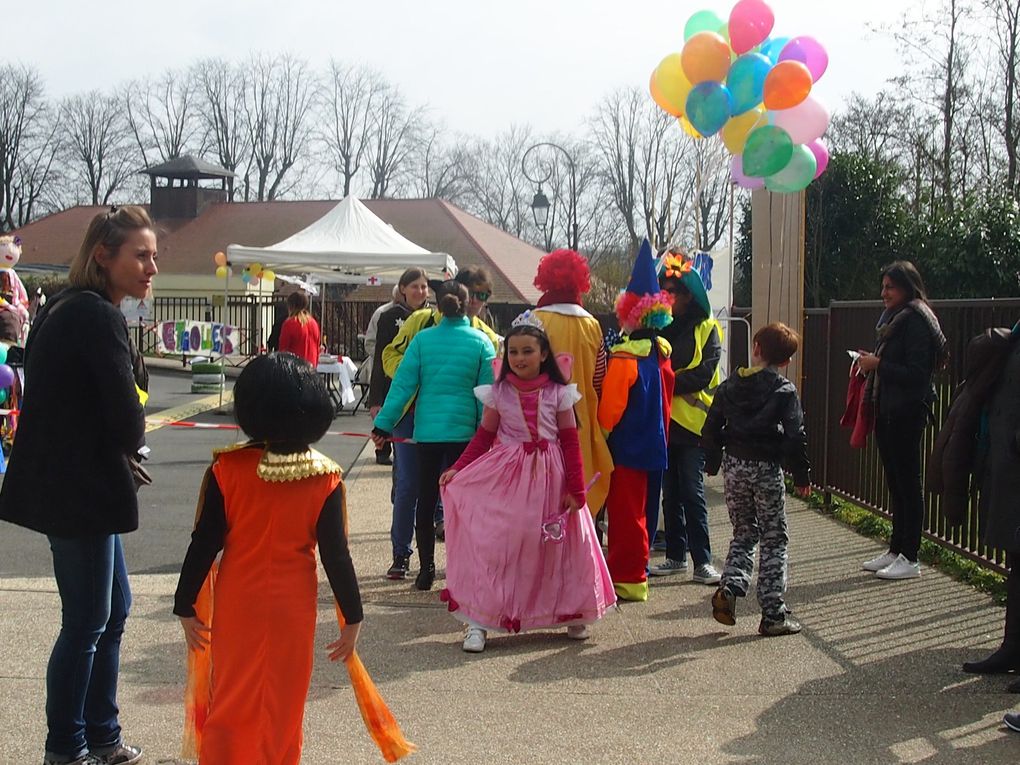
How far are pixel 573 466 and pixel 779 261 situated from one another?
5.67 meters

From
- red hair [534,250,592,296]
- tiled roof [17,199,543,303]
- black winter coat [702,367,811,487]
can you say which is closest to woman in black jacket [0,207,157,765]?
red hair [534,250,592,296]

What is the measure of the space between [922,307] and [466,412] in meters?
2.61

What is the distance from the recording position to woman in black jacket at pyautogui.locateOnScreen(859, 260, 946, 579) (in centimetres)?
655

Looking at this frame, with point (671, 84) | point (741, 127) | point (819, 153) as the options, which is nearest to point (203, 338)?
point (671, 84)

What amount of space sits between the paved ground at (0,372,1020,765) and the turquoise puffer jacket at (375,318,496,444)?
96 centimetres

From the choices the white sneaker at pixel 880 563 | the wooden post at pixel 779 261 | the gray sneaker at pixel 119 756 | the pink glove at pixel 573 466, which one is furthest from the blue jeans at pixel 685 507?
the gray sneaker at pixel 119 756

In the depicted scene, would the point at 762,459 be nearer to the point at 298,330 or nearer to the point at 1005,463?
the point at 1005,463

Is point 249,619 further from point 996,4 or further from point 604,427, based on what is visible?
point 996,4

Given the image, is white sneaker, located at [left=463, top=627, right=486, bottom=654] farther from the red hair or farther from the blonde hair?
the blonde hair

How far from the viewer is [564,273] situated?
20.1 ft

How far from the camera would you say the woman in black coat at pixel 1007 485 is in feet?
15.4

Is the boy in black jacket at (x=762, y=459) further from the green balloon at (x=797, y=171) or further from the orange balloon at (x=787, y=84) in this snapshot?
the green balloon at (x=797, y=171)

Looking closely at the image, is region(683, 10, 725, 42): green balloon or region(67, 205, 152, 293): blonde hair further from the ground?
region(683, 10, 725, 42): green balloon

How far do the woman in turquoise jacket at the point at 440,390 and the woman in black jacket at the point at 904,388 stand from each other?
7.40 feet
